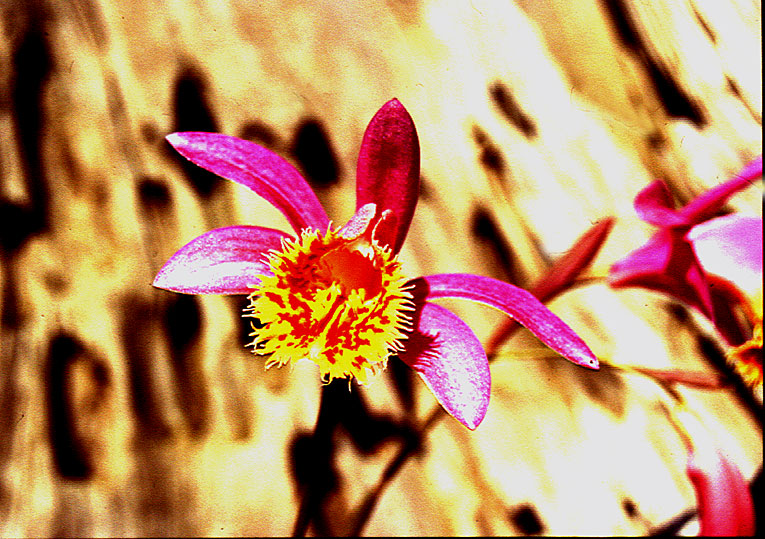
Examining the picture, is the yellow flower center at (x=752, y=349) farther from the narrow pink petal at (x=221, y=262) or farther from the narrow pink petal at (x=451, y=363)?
the narrow pink petal at (x=221, y=262)

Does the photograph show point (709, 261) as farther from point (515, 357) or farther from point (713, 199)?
point (515, 357)

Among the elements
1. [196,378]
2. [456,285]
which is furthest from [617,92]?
[196,378]

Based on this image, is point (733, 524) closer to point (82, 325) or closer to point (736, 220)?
point (736, 220)

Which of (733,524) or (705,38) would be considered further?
(705,38)

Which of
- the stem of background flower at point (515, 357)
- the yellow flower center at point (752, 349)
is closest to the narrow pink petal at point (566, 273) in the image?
the stem of background flower at point (515, 357)

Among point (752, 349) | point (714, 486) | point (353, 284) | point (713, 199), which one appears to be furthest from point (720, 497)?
point (353, 284)
